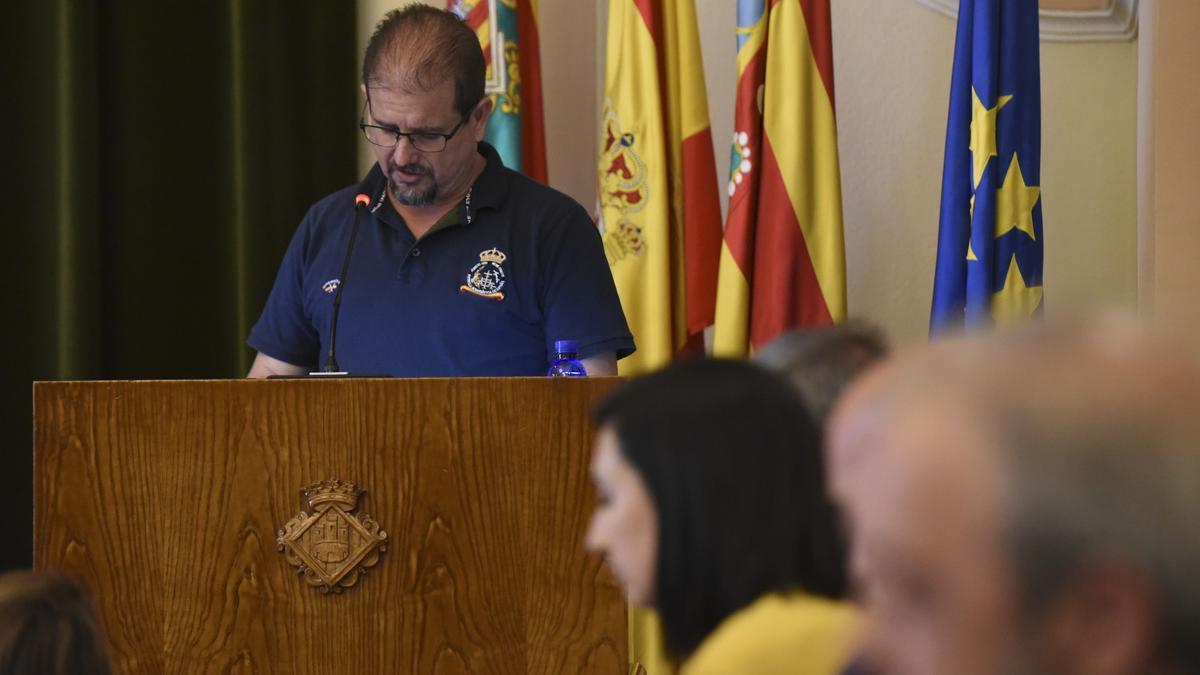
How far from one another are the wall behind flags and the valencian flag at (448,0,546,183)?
1.53 ft

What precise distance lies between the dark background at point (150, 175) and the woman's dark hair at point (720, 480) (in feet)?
10.3

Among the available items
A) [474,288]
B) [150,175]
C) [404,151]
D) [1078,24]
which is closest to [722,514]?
[474,288]

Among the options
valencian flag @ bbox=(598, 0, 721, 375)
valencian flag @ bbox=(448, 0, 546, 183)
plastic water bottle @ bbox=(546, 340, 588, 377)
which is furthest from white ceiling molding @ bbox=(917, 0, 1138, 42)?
plastic water bottle @ bbox=(546, 340, 588, 377)

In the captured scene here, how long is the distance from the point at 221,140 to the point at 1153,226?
2.46m

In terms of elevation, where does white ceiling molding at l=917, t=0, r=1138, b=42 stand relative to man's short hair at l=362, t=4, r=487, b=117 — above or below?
above

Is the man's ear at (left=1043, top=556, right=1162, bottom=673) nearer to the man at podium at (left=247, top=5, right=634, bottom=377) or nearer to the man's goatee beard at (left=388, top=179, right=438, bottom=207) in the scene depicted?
the man at podium at (left=247, top=5, right=634, bottom=377)

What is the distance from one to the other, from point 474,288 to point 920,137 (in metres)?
1.98

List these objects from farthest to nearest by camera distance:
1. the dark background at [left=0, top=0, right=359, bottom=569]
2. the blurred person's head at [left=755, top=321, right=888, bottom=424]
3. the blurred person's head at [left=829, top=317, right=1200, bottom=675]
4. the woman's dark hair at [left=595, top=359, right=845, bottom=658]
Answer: the dark background at [left=0, top=0, right=359, bottom=569] → the blurred person's head at [left=755, top=321, right=888, bottom=424] → the woman's dark hair at [left=595, top=359, right=845, bottom=658] → the blurred person's head at [left=829, top=317, right=1200, bottom=675]

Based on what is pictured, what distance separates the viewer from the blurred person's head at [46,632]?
1192 mm

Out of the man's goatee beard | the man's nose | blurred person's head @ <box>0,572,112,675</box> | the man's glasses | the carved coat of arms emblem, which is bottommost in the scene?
the carved coat of arms emblem

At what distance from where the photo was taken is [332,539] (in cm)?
220

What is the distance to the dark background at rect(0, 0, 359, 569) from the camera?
152 inches

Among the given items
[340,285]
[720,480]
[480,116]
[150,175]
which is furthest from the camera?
[150,175]

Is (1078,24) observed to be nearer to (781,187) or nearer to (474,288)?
(781,187)
